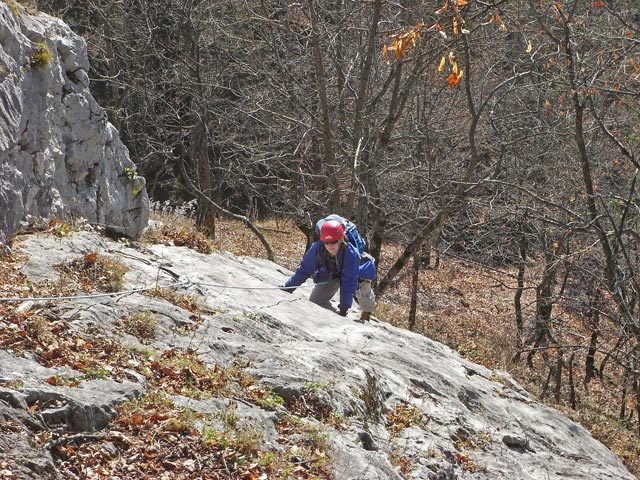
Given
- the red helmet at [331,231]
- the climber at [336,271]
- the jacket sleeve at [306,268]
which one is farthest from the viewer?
the jacket sleeve at [306,268]

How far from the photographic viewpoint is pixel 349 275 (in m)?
8.91

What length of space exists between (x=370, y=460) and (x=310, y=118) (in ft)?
33.1

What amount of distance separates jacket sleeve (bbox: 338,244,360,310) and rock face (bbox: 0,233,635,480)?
0.86ft

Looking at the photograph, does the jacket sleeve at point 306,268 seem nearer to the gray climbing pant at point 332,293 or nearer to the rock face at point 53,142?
the gray climbing pant at point 332,293

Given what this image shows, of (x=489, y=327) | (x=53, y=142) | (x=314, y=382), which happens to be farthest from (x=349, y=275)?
(x=489, y=327)

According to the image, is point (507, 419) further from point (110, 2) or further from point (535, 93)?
point (110, 2)

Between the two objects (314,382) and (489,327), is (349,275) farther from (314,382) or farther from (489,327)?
(489,327)

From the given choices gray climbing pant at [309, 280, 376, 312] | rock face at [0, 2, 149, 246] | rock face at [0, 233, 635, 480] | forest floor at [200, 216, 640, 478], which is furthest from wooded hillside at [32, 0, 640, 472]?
rock face at [0, 233, 635, 480]

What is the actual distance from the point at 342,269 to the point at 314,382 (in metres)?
2.68

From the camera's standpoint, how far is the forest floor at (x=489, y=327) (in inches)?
513

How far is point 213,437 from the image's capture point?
5.19 meters

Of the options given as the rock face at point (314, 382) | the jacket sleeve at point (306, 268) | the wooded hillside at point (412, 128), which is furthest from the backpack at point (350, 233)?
the wooded hillside at point (412, 128)

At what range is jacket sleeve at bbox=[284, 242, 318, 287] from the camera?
29.6 feet

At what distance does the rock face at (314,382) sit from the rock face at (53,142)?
1.79 feet
